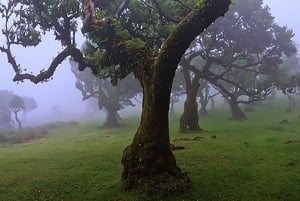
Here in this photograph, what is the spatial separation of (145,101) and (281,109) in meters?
55.5

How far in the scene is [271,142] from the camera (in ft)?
95.7

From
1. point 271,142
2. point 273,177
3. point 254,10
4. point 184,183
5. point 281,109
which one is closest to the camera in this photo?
point 184,183

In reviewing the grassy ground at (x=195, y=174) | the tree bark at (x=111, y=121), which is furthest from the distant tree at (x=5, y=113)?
the grassy ground at (x=195, y=174)

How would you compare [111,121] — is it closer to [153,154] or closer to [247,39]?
[247,39]

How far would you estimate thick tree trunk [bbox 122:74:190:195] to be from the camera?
1581cm

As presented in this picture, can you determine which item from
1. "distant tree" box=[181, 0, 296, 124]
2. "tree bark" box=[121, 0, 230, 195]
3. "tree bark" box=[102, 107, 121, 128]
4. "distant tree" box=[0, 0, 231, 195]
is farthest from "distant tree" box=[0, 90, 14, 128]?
"tree bark" box=[121, 0, 230, 195]

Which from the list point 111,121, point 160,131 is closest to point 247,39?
point 111,121

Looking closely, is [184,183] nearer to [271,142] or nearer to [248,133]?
[271,142]

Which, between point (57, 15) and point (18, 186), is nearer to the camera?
point (18, 186)

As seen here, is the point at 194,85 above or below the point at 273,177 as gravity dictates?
above

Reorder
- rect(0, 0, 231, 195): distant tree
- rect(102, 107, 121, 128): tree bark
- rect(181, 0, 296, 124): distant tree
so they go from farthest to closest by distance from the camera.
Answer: rect(102, 107, 121, 128): tree bark, rect(181, 0, 296, 124): distant tree, rect(0, 0, 231, 195): distant tree

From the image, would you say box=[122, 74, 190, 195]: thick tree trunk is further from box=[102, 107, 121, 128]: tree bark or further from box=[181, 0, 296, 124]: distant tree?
box=[102, 107, 121, 128]: tree bark

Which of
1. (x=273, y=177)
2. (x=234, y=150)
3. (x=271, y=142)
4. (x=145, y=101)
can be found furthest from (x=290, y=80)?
(x=145, y=101)

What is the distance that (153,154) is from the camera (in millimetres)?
16094
